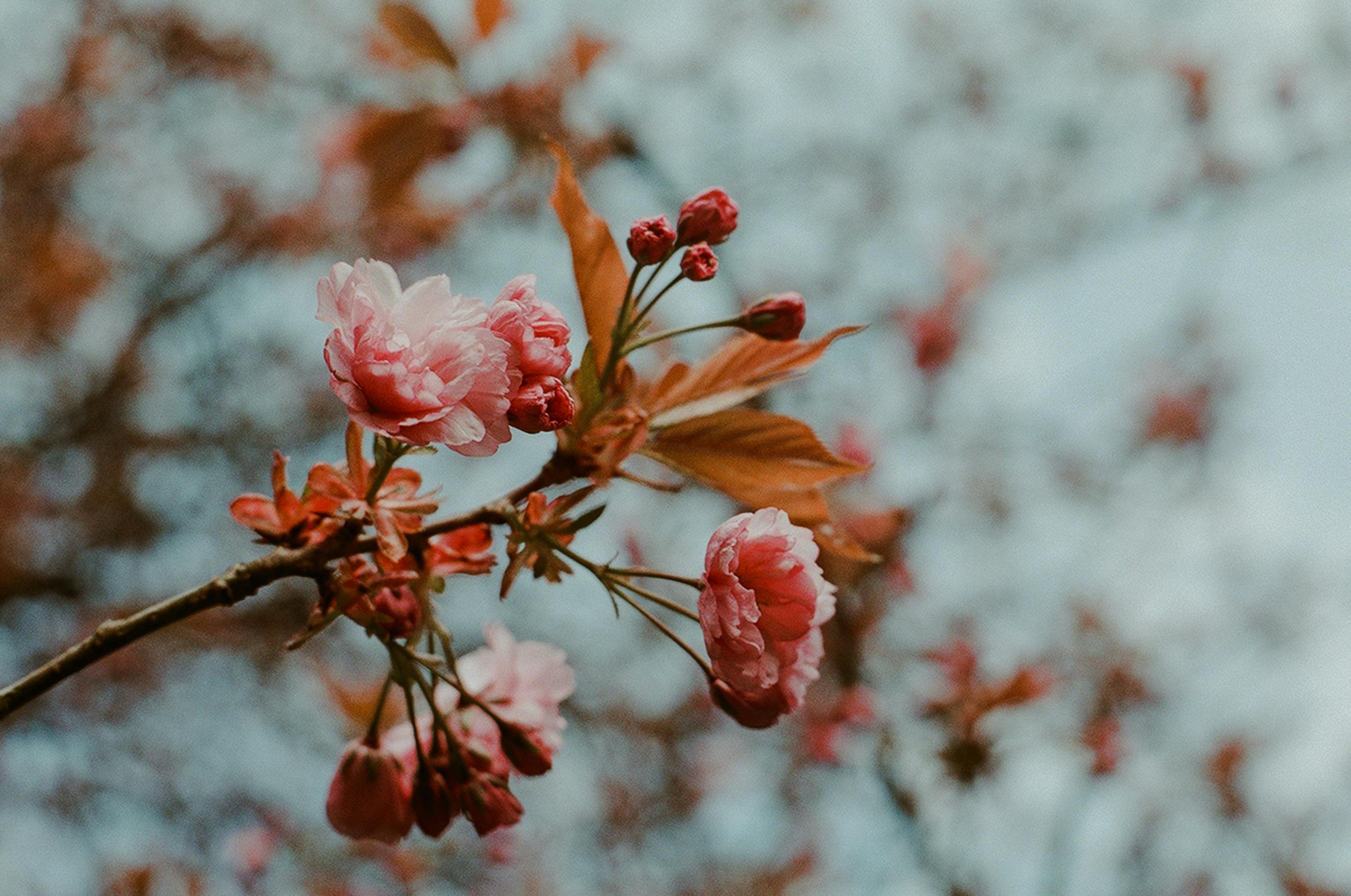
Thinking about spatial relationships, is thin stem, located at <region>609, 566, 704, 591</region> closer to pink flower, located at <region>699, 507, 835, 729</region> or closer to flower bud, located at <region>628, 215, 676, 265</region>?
pink flower, located at <region>699, 507, 835, 729</region>

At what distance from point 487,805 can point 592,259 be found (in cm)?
47

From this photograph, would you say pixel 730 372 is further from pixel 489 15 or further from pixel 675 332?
pixel 489 15

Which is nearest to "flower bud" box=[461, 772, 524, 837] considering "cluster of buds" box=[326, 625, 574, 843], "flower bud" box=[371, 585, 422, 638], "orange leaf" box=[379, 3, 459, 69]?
"cluster of buds" box=[326, 625, 574, 843]

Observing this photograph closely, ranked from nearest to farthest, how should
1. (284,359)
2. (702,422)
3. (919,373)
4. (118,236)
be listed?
(702,422) < (919,373) < (118,236) < (284,359)

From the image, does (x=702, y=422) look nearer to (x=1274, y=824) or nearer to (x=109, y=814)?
(x=109, y=814)

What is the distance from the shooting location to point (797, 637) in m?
0.73

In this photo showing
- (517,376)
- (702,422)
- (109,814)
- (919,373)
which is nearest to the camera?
(517,376)

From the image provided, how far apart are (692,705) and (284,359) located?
2.17 metres

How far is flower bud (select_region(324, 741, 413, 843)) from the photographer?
84 centimetres

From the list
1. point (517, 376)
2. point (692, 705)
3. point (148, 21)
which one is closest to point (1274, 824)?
point (692, 705)

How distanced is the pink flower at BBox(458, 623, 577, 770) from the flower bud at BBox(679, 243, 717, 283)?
0.35 metres

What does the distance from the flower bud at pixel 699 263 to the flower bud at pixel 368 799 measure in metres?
0.49

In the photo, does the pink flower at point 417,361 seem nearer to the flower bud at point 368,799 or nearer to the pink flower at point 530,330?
the pink flower at point 530,330

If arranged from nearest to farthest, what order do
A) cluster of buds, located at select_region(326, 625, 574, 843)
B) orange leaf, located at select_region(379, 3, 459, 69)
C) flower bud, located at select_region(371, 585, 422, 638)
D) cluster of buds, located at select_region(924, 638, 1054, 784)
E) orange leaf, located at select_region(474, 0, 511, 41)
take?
1. flower bud, located at select_region(371, 585, 422, 638)
2. cluster of buds, located at select_region(326, 625, 574, 843)
3. cluster of buds, located at select_region(924, 638, 1054, 784)
4. orange leaf, located at select_region(379, 3, 459, 69)
5. orange leaf, located at select_region(474, 0, 511, 41)
